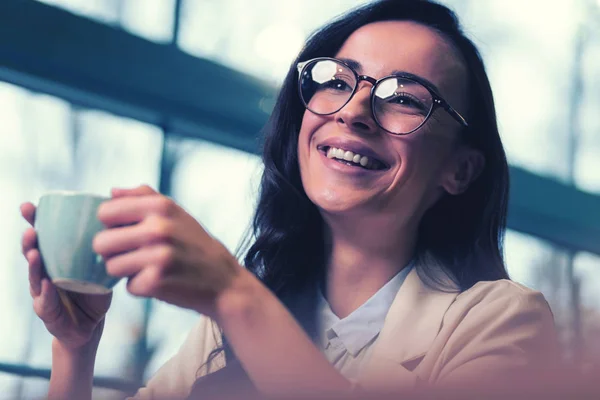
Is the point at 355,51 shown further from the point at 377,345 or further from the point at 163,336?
the point at 163,336

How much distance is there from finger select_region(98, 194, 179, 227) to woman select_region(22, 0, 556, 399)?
8 cm

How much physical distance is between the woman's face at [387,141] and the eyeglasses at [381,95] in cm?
1

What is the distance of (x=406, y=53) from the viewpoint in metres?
1.18

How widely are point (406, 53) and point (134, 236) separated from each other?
2.36ft

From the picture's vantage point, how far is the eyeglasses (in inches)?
44.4

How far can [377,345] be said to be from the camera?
1.11m

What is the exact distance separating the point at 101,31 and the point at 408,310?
1931 mm

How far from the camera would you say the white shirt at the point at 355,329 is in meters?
1.13

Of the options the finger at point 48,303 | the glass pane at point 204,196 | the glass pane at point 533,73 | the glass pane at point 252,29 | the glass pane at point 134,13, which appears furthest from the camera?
the glass pane at point 533,73

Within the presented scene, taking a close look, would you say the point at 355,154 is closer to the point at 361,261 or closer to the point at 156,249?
the point at 361,261

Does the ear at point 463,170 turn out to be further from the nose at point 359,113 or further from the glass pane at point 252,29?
the glass pane at point 252,29

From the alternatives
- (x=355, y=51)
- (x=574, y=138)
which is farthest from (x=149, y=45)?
(x=574, y=138)

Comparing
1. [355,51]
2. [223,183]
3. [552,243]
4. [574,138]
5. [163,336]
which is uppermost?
[355,51]

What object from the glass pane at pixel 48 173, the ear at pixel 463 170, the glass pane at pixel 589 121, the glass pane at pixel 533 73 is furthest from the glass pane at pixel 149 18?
the glass pane at pixel 589 121
